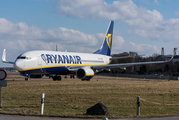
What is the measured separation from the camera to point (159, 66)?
11919cm

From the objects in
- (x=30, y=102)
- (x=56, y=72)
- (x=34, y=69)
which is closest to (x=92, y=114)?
(x=30, y=102)

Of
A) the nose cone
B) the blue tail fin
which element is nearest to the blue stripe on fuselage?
the nose cone

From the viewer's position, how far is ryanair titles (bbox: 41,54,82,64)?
35.9m

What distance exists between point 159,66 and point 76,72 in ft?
287

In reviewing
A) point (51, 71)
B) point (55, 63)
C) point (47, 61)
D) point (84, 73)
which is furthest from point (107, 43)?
point (47, 61)

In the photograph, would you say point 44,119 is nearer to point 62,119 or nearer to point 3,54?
point 62,119

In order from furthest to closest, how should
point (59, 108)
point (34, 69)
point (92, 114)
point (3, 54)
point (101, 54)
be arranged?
point (3, 54) → point (101, 54) → point (34, 69) → point (59, 108) → point (92, 114)

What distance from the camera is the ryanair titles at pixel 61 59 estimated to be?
35875mm

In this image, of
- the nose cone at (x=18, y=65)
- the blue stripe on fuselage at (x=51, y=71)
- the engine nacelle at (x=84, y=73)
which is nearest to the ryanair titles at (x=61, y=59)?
the blue stripe on fuselage at (x=51, y=71)

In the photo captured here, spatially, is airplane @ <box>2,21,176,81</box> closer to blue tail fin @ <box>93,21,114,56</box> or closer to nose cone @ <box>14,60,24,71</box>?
nose cone @ <box>14,60,24,71</box>

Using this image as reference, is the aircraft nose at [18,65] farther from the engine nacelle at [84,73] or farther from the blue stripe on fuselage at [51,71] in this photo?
the engine nacelle at [84,73]

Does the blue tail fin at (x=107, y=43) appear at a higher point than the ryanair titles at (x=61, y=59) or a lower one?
higher

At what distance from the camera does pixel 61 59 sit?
3866 centimetres

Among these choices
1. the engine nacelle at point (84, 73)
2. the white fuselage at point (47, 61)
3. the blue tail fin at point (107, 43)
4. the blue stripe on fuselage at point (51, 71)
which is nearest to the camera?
the white fuselage at point (47, 61)
